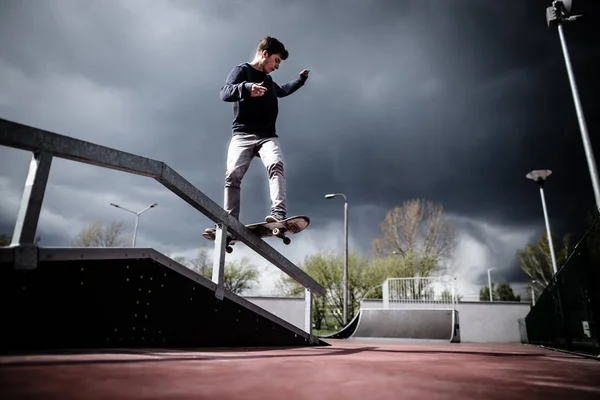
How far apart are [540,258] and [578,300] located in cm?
3739

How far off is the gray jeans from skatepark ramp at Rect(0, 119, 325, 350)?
636 mm

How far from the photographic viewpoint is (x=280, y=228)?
3.80 metres

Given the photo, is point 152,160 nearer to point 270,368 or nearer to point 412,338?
point 270,368

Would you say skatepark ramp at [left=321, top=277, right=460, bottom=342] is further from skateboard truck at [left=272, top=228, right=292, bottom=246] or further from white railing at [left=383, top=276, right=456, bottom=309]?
skateboard truck at [left=272, top=228, right=292, bottom=246]

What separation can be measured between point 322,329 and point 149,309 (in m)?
23.6

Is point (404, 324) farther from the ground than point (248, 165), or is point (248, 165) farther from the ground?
point (248, 165)

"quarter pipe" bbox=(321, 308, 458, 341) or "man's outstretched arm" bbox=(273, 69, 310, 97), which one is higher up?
"man's outstretched arm" bbox=(273, 69, 310, 97)

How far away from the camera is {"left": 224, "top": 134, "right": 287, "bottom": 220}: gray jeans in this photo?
3924 millimetres

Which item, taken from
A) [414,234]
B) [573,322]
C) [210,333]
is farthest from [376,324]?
[414,234]

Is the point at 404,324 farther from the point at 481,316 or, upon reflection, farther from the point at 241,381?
the point at 241,381

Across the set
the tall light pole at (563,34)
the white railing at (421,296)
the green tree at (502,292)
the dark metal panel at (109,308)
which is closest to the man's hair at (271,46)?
the dark metal panel at (109,308)

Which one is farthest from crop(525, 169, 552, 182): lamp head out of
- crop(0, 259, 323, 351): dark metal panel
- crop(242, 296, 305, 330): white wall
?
crop(0, 259, 323, 351): dark metal panel

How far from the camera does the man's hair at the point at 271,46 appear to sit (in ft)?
13.6

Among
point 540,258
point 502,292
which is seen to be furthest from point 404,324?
point 502,292
